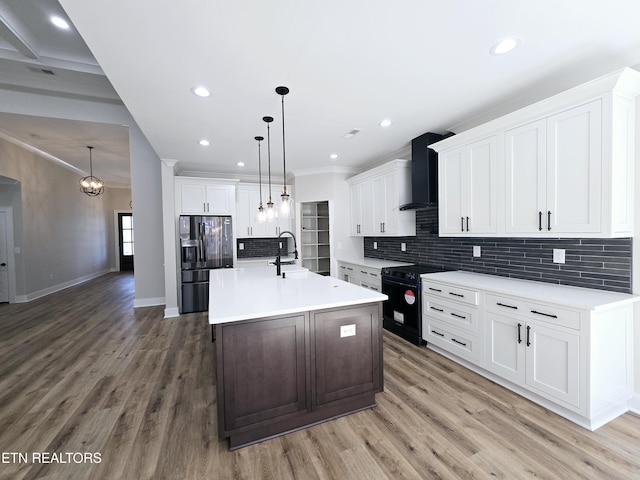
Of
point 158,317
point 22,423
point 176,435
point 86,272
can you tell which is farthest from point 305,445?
point 86,272

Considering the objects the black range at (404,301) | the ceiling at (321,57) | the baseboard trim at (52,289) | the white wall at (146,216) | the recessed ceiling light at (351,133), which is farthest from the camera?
the baseboard trim at (52,289)

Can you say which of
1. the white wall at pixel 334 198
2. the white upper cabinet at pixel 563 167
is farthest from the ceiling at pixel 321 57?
the white wall at pixel 334 198

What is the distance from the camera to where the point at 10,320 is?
14.9 ft

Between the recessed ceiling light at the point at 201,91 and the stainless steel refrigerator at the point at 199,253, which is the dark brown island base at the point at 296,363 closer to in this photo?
the recessed ceiling light at the point at 201,91

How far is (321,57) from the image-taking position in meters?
2.01

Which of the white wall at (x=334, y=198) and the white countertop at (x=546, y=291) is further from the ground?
the white wall at (x=334, y=198)

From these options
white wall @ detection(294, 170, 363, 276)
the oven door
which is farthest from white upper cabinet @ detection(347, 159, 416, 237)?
the oven door

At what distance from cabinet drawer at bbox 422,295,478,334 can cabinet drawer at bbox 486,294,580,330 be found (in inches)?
8.4

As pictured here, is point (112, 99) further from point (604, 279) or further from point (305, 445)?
point (604, 279)

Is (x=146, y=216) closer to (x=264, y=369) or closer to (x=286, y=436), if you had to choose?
(x=264, y=369)

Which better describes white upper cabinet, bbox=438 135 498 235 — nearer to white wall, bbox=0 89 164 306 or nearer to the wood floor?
the wood floor

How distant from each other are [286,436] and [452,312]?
76.4 inches

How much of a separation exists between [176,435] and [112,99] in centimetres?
490

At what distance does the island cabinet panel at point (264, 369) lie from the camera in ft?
5.78
